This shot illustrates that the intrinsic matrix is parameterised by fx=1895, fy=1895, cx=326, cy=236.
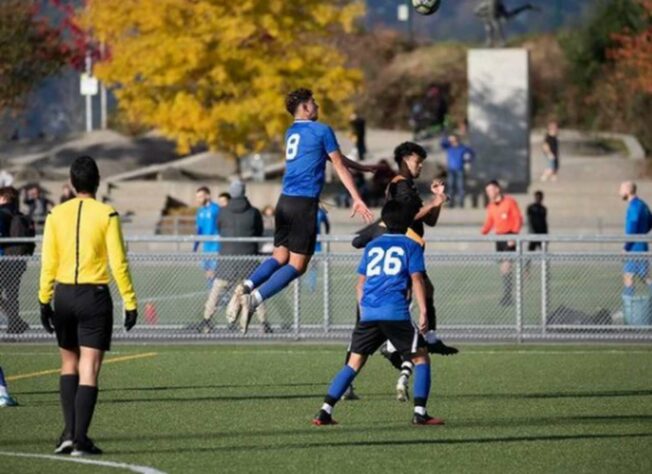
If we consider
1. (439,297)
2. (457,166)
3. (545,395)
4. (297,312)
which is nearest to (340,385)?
(545,395)

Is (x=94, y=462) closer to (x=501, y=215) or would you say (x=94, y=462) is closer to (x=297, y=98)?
(x=297, y=98)

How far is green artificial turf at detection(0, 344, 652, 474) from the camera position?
477 inches

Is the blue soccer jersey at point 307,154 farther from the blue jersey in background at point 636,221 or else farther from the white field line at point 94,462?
the blue jersey in background at point 636,221

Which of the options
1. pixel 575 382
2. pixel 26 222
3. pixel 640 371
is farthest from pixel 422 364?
pixel 26 222

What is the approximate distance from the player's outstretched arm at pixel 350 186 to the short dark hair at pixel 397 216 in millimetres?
768

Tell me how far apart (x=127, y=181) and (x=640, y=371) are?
33.4m

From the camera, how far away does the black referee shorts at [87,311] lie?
39.5 feet

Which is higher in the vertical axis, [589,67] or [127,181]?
[589,67]

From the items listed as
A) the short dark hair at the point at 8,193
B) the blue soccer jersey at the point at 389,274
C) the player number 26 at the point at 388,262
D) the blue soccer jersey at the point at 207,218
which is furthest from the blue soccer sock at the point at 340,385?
the blue soccer jersey at the point at 207,218

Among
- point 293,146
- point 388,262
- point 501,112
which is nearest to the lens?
Result: point 388,262

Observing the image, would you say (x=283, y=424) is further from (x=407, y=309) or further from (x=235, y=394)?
(x=235, y=394)

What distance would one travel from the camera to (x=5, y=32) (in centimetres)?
4841

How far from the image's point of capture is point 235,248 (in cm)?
2344

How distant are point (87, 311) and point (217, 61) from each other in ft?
116
